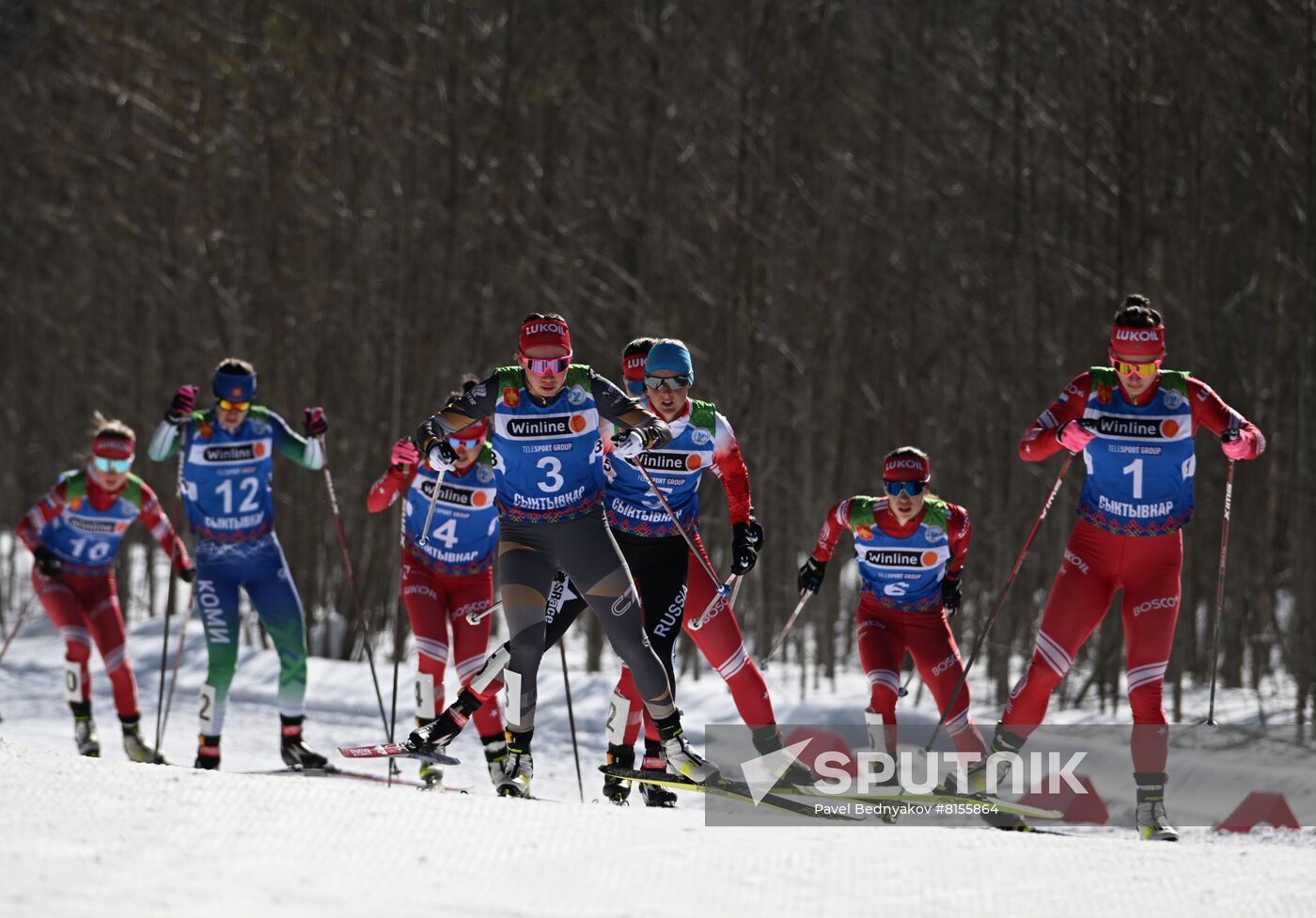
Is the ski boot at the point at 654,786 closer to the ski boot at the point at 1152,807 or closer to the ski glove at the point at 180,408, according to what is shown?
the ski boot at the point at 1152,807

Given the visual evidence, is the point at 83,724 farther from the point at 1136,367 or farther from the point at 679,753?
the point at 1136,367

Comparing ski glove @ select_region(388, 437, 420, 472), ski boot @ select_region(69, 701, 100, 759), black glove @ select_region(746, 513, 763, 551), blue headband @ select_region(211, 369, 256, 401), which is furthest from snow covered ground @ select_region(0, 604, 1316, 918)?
ski boot @ select_region(69, 701, 100, 759)

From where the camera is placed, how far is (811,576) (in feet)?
26.5

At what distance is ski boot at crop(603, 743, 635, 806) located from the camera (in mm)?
7938

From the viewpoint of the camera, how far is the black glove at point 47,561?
10219 mm

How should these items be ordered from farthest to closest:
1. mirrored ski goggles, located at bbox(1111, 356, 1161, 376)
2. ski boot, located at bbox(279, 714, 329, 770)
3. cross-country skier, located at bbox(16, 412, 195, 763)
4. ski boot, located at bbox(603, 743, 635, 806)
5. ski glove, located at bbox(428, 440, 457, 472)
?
cross-country skier, located at bbox(16, 412, 195, 763), ski boot, located at bbox(279, 714, 329, 770), ski boot, located at bbox(603, 743, 635, 806), mirrored ski goggles, located at bbox(1111, 356, 1161, 376), ski glove, located at bbox(428, 440, 457, 472)

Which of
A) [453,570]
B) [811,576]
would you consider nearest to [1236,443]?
[811,576]

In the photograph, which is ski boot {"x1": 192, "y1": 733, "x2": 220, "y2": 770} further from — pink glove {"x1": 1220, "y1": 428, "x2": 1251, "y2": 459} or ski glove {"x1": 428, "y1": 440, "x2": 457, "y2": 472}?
pink glove {"x1": 1220, "y1": 428, "x2": 1251, "y2": 459}

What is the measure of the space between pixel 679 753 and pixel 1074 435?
7.83 ft

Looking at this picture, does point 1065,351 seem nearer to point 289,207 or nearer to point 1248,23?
point 1248,23

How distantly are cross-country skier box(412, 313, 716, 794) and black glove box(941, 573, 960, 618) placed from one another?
192 cm

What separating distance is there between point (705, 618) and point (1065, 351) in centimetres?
737

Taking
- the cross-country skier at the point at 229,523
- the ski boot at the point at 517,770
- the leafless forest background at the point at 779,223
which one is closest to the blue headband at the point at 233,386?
the cross-country skier at the point at 229,523

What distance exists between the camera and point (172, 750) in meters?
11.2
